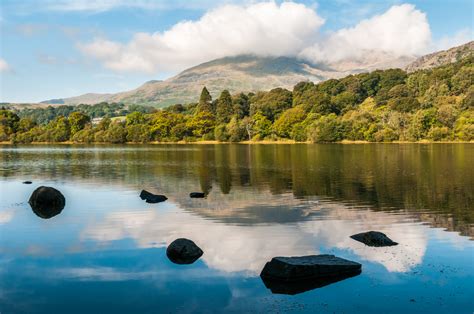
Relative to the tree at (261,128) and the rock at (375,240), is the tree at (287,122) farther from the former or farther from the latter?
the rock at (375,240)

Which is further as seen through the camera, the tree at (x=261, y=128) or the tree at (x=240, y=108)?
the tree at (x=240, y=108)

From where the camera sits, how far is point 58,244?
21.0 m

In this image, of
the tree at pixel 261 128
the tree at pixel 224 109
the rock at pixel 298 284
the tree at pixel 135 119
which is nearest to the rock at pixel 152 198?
the rock at pixel 298 284

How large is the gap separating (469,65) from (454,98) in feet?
108

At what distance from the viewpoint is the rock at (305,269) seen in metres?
15.2

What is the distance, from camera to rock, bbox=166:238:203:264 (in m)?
18.0

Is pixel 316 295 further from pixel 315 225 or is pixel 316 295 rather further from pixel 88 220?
pixel 88 220

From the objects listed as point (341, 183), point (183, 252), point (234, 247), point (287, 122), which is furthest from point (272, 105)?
point (183, 252)

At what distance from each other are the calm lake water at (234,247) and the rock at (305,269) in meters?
0.53

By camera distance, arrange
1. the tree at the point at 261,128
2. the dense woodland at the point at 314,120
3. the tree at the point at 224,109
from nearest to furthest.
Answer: the dense woodland at the point at 314,120 < the tree at the point at 261,128 < the tree at the point at 224,109

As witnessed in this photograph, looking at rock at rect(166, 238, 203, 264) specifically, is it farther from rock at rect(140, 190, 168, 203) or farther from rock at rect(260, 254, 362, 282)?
rock at rect(140, 190, 168, 203)

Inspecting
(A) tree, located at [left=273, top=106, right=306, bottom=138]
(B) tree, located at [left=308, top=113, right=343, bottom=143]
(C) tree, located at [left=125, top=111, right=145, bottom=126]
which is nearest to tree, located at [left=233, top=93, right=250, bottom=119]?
(A) tree, located at [left=273, top=106, right=306, bottom=138]

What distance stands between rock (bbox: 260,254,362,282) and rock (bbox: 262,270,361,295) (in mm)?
88

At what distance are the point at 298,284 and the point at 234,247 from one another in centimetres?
517
